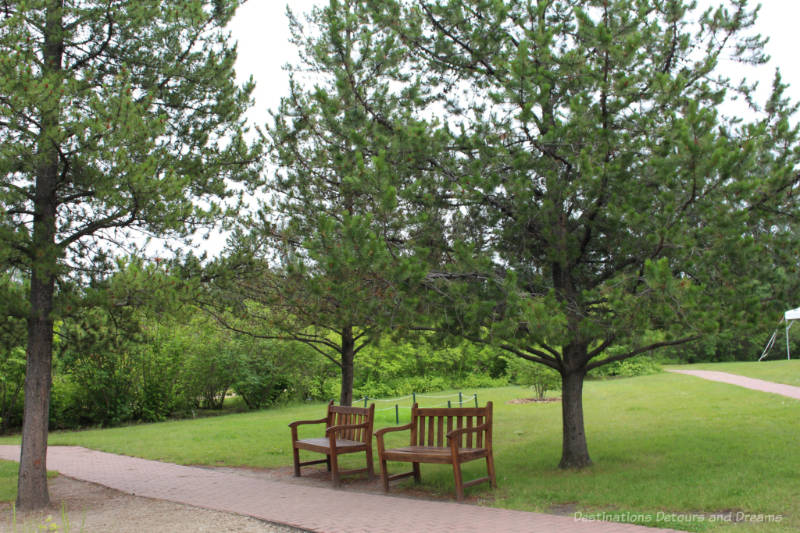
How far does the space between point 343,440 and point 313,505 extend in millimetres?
2035

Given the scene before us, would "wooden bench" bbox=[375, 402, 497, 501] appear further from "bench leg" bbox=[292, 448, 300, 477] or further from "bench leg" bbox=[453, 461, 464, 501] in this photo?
"bench leg" bbox=[292, 448, 300, 477]

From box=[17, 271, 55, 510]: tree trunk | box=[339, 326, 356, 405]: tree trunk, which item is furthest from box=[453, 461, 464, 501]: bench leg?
box=[339, 326, 356, 405]: tree trunk

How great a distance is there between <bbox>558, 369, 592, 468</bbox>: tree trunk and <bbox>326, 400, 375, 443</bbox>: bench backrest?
99.3 inches

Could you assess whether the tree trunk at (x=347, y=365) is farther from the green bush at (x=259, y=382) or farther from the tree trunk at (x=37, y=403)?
the green bush at (x=259, y=382)

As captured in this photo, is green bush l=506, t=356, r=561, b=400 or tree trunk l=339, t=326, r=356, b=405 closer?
tree trunk l=339, t=326, r=356, b=405

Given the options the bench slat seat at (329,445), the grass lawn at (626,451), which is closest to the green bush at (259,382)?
the grass lawn at (626,451)

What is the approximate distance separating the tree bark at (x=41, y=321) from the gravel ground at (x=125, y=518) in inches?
14.2

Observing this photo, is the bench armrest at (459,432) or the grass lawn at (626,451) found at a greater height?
the bench armrest at (459,432)

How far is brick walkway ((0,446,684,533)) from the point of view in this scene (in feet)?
17.2

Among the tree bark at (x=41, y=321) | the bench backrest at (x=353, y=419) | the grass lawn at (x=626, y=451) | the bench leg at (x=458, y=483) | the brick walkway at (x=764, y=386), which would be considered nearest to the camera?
the grass lawn at (x=626, y=451)

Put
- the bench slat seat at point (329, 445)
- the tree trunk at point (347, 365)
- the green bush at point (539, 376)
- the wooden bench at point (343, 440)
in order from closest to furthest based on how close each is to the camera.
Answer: the wooden bench at point (343, 440) → the bench slat seat at point (329, 445) → the tree trunk at point (347, 365) → the green bush at point (539, 376)

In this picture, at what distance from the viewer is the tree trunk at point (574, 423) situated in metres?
7.79

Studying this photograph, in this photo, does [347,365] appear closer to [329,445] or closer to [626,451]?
[329,445]

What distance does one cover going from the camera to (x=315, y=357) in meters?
19.5
